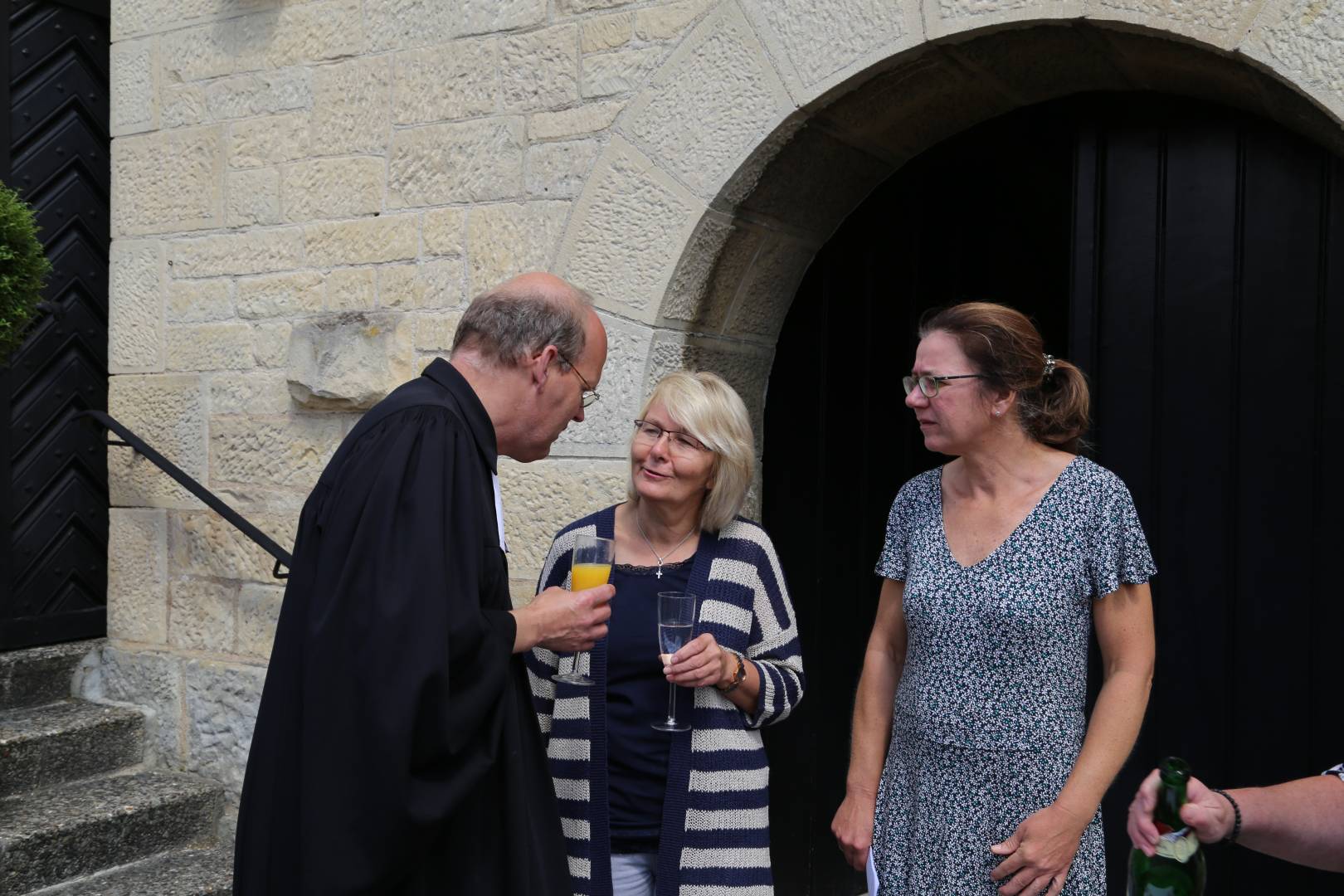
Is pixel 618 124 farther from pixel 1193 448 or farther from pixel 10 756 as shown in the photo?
pixel 10 756

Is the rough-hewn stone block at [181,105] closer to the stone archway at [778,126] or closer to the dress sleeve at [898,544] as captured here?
the stone archway at [778,126]

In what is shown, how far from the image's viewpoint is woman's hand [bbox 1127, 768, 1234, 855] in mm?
1631

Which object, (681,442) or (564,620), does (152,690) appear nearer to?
(681,442)

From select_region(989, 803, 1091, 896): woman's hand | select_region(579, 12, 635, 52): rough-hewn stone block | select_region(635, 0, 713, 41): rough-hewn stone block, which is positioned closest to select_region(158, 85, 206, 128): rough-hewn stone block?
select_region(579, 12, 635, 52): rough-hewn stone block

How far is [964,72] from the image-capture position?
319cm

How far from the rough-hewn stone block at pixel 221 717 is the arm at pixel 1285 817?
125 inches

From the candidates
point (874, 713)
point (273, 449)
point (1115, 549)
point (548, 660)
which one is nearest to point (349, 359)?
point (273, 449)

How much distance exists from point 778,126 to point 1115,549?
4.96 ft

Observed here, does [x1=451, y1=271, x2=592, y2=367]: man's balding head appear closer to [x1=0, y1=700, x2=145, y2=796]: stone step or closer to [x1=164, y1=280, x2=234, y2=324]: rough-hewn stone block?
[x1=164, y1=280, x2=234, y2=324]: rough-hewn stone block

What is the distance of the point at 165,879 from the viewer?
155 inches

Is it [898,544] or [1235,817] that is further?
[898,544]

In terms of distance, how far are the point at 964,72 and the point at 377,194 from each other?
5.97 feet

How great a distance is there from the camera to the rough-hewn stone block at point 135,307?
4398mm

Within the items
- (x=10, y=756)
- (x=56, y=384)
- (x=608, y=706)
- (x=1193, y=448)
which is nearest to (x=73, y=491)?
(x=56, y=384)
